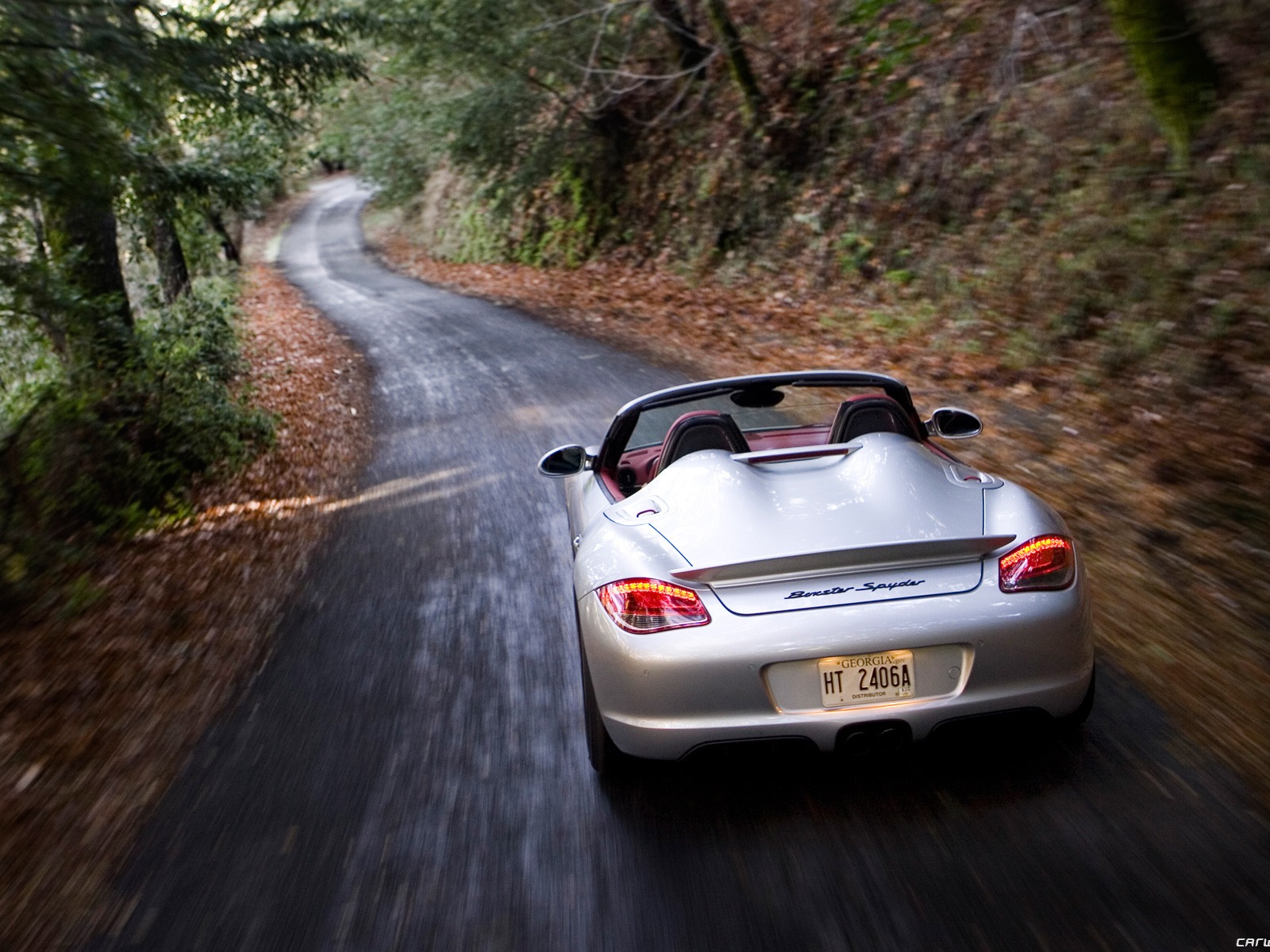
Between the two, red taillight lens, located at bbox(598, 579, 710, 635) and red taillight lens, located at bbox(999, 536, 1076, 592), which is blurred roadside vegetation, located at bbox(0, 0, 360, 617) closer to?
red taillight lens, located at bbox(598, 579, 710, 635)

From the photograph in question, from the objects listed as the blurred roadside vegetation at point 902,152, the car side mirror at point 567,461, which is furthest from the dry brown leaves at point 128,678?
the blurred roadside vegetation at point 902,152

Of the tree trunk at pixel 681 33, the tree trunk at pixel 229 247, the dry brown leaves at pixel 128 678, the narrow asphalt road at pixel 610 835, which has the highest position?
the tree trunk at pixel 681 33

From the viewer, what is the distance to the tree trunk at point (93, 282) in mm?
8320

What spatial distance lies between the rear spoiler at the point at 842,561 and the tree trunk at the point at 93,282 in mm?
6878

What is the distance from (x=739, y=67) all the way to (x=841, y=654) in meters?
16.2

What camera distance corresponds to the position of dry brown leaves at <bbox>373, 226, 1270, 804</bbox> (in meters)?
3.93

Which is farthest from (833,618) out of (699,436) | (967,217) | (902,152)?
(902,152)

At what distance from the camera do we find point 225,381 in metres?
11.9

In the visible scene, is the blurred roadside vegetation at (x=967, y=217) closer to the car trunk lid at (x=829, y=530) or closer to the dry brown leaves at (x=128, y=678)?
the car trunk lid at (x=829, y=530)

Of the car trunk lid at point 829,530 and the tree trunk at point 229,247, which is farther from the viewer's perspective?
the tree trunk at point 229,247

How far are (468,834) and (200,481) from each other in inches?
250

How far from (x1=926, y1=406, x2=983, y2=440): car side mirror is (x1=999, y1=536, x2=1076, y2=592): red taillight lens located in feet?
4.98

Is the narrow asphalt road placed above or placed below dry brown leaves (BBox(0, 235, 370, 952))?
above

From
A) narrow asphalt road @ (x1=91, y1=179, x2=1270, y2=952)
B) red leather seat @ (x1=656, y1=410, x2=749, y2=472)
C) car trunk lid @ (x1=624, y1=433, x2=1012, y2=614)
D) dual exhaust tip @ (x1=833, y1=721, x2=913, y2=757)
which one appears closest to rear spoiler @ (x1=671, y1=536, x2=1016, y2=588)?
car trunk lid @ (x1=624, y1=433, x2=1012, y2=614)
